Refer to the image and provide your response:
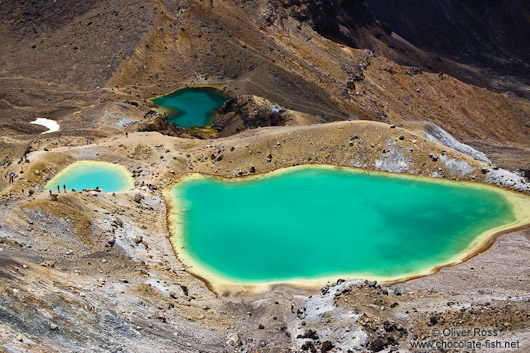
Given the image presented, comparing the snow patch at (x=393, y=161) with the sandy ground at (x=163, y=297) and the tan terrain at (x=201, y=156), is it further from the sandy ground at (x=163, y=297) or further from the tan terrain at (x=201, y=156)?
the sandy ground at (x=163, y=297)

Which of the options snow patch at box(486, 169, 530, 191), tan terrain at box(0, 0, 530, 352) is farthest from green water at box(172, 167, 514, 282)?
tan terrain at box(0, 0, 530, 352)

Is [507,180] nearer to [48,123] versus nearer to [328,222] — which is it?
[328,222]

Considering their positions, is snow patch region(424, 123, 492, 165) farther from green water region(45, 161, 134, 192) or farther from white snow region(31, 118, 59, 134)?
white snow region(31, 118, 59, 134)

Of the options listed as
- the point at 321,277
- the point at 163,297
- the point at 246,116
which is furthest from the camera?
the point at 246,116

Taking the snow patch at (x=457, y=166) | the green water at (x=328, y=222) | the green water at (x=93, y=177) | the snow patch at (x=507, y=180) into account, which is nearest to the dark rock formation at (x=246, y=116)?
the green water at (x=328, y=222)

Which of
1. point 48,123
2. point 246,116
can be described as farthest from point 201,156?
point 48,123

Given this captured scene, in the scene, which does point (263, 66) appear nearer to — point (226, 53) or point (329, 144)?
point (226, 53)
